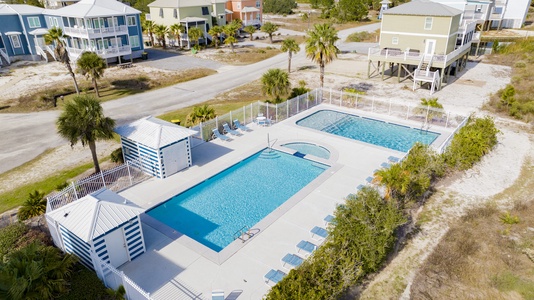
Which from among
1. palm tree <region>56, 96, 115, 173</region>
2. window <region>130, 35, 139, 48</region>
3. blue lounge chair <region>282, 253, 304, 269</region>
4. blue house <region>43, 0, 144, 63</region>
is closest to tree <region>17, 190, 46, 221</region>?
palm tree <region>56, 96, 115, 173</region>

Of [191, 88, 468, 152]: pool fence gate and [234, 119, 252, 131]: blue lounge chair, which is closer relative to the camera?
[191, 88, 468, 152]: pool fence gate

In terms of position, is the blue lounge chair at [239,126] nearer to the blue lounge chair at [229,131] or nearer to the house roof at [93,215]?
the blue lounge chair at [229,131]

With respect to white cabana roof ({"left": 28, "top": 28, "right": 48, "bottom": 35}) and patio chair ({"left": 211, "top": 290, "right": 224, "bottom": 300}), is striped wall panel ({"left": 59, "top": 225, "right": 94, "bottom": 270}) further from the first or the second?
white cabana roof ({"left": 28, "top": 28, "right": 48, "bottom": 35})

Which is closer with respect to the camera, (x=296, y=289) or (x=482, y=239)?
(x=296, y=289)

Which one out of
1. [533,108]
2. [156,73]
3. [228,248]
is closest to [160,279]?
[228,248]

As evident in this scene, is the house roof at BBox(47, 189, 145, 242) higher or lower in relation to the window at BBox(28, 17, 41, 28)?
lower

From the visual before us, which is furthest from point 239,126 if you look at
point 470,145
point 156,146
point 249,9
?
point 249,9

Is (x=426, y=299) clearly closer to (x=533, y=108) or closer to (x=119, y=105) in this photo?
(x=533, y=108)
